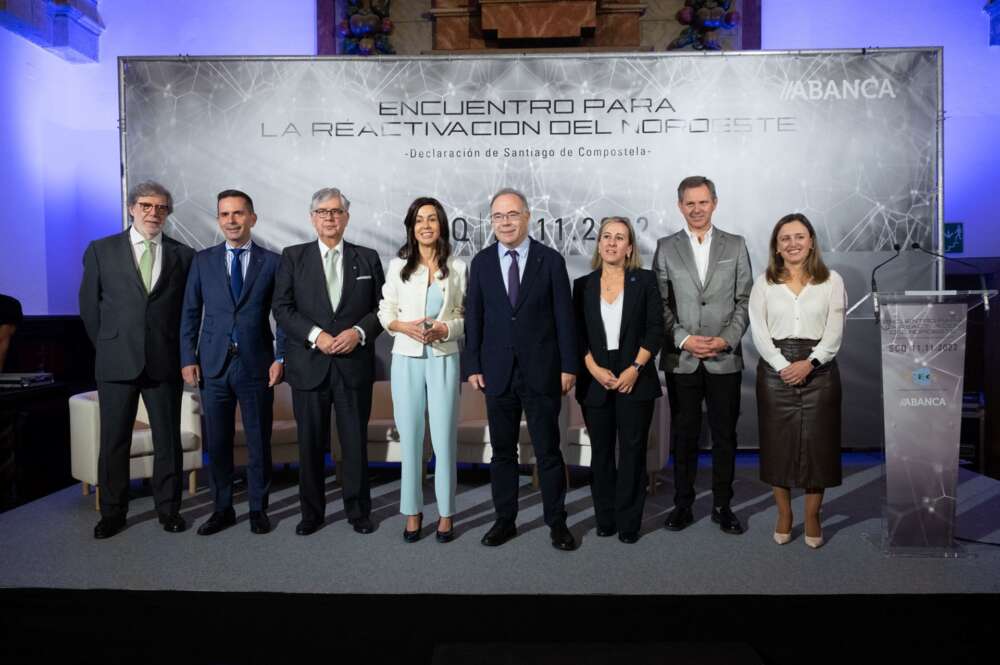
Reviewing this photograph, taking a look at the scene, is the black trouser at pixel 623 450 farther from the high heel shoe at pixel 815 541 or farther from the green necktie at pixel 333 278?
the green necktie at pixel 333 278

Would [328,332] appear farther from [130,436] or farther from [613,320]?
[613,320]

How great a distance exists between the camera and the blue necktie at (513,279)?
357 cm

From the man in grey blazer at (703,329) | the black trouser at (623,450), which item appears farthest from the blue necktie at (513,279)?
the man in grey blazer at (703,329)

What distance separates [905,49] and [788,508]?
3.82 metres

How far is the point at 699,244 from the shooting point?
393 centimetres

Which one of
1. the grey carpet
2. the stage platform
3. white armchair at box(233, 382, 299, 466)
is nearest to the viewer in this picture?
the stage platform

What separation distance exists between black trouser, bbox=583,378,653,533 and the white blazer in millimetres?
761

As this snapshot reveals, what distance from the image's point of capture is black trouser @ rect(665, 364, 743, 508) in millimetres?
3846

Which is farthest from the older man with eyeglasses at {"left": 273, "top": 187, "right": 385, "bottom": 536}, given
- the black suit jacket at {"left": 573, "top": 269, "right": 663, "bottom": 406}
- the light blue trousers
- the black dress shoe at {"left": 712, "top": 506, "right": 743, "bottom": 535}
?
the black dress shoe at {"left": 712, "top": 506, "right": 743, "bottom": 535}

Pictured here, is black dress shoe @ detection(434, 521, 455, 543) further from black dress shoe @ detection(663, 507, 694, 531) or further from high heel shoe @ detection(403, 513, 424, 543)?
black dress shoe @ detection(663, 507, 694, 531)

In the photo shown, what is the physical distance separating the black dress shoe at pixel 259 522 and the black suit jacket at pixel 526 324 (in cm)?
138

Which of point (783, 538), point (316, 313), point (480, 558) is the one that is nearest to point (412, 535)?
point (480, 558)

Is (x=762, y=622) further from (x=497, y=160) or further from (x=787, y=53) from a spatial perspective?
(x=787, y=53)

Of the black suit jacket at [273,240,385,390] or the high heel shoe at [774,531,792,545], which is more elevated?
the black suit jacket at [273,240,385,390]
